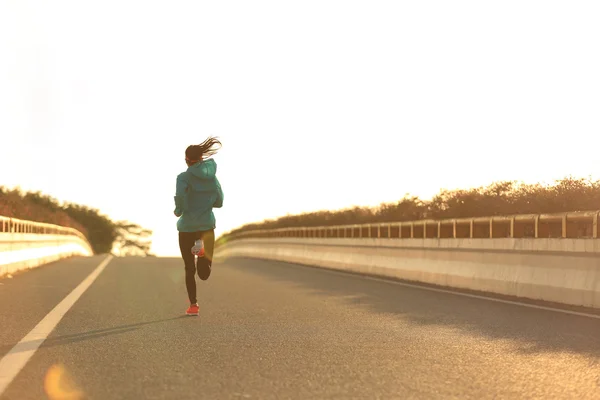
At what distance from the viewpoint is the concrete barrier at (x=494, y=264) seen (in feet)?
41.1

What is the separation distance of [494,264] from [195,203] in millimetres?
5816

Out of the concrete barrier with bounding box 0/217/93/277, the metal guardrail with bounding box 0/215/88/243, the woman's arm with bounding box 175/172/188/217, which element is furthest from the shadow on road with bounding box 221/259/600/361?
the metal guardrail with bounding box 0/215/88/243

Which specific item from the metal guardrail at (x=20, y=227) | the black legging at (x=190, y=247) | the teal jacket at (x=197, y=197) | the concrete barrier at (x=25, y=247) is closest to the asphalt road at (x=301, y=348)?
the black legging at (x=190, y=247)

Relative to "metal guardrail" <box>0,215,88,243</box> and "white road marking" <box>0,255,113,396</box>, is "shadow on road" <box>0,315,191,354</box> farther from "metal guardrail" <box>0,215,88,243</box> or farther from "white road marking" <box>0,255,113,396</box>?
"metal guardrail" <box>0,215,88,243</box>

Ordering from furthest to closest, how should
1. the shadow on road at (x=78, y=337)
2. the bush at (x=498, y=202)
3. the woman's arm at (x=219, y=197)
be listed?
the bush at (x=498, y=202)
the woman's arm at (x=219, y=197)
the shadow on road at (x=78, y=337)

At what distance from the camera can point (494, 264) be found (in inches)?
602

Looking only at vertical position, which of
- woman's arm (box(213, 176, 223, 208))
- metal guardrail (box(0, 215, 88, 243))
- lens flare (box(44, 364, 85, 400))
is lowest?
lens flare (box(44, 364, 85, 400))

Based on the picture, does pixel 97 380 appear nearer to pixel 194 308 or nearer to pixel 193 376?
pixel 193 376

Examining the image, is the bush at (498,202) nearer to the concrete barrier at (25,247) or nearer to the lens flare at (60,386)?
the concrete barrier at (25,247)

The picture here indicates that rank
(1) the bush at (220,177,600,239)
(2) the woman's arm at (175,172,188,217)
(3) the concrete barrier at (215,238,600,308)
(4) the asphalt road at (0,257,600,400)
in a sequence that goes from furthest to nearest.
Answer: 1. (1) the bush at (220,177,600,239)
2. (3) the concrete barrier at (215,238,600,308)
3. (2) the woman's arm at (175,172,188,217)
4. (4) the asphalt road at (0,257,600,400)

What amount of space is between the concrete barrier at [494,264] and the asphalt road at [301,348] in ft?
2.73

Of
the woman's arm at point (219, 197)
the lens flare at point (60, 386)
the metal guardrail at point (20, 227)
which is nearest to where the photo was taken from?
the lens flare at point (60, 386)

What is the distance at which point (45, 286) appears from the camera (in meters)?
16.8

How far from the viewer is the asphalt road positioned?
6.39 m
